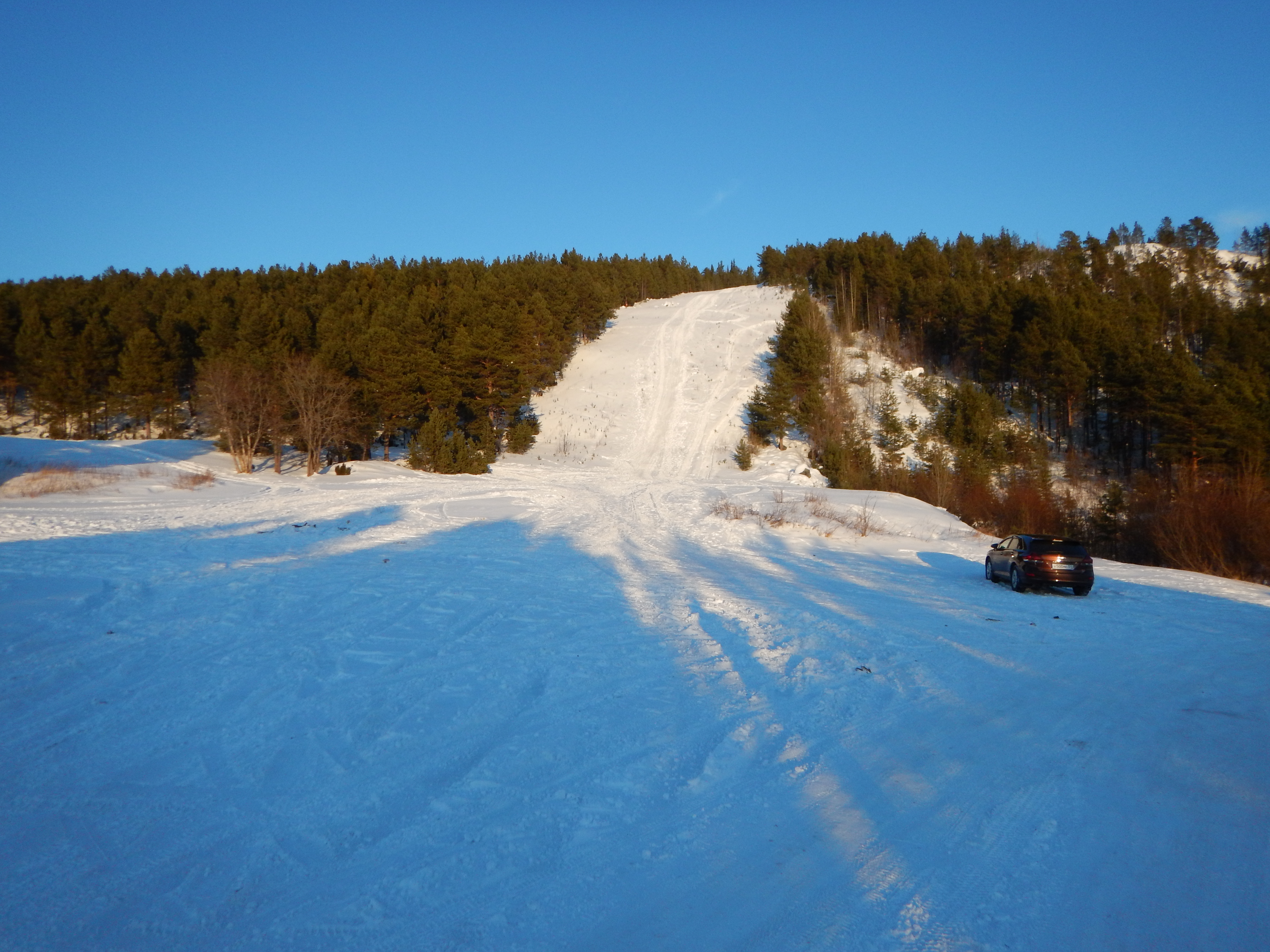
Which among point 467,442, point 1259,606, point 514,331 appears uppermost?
point 514,331

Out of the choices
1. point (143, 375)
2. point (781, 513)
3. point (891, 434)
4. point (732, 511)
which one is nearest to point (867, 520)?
point (781, 513)

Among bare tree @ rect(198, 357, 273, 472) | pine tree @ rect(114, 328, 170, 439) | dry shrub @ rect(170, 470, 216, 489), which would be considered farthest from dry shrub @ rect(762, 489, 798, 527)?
pine tree @ rect(114, 328, 170, 439)

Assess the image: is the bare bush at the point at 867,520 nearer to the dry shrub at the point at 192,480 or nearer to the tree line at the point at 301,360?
the tree line at the point at 301,360

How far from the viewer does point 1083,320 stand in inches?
1908

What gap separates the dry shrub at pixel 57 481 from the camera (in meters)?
22.1

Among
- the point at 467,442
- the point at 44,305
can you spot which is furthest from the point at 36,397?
the point at 467,442

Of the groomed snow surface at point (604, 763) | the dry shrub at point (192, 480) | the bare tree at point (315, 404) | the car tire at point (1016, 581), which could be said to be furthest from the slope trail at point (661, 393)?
the groomed snow surface at point (604, 763)

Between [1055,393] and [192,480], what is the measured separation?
2064 inches

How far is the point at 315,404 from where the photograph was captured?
36000 mm

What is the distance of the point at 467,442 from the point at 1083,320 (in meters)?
43.7

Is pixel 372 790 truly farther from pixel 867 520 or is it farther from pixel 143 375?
pixel 143 375

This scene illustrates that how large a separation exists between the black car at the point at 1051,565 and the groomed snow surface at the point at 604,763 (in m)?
1.34

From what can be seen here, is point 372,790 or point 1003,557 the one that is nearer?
point 372,790

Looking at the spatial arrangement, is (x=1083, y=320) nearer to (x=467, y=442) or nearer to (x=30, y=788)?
(x=467, y=442)
